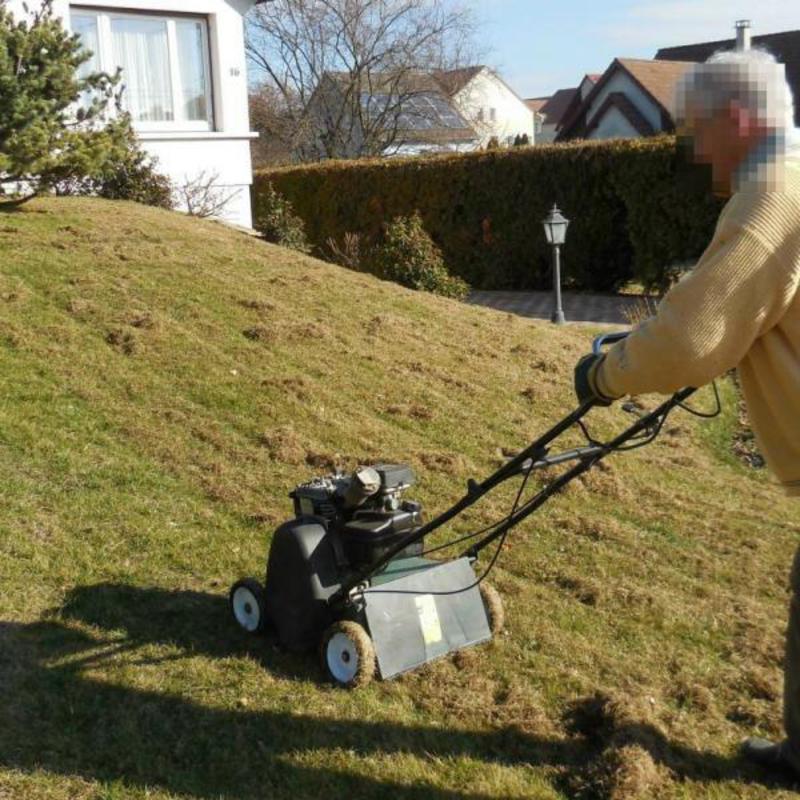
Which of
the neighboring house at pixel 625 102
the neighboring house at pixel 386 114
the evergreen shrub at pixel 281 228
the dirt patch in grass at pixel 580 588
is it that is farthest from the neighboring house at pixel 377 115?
the dirt patch in grass at pixel 580 588

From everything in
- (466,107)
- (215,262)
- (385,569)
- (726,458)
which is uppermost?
(466,107)

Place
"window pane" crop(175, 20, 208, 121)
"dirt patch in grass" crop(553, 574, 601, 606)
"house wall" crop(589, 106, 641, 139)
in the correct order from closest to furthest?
"dirt patch in grass" crop(553, 574, 601, 606) < "window pane" crop(175, 20, 208, 121) < "house wall" crop(589, 106, 641, 139)

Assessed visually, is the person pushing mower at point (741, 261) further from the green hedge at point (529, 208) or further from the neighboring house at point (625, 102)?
the neighboring house at point (625, 102)

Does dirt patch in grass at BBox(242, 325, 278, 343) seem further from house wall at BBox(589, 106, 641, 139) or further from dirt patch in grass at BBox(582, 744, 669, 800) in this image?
house wall at BBox(589, 106, 641, 139)

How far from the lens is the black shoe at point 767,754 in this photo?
3541 mm

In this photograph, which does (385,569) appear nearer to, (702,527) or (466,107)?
(702,527)

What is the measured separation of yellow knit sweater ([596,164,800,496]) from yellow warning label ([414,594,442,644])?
59.1 inches

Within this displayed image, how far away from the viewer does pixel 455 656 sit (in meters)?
4.33

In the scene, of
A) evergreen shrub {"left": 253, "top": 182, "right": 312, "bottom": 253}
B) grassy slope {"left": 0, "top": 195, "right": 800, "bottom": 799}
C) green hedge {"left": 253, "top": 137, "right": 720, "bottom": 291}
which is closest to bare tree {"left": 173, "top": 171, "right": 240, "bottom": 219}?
evergreen shrub {"left": 253, "top": 182, "right": 312, "bottom": 253}

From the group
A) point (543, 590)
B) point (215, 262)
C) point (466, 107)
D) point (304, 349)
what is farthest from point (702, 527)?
point (466, 107)

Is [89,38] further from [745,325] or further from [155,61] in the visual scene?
[745,325]

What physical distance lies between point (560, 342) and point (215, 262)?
10.5ft

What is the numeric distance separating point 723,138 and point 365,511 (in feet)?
6.82

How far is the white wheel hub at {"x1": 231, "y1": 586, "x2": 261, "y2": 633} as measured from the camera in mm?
4422
